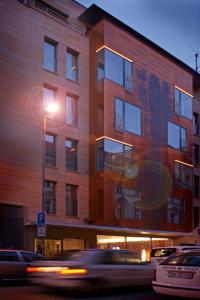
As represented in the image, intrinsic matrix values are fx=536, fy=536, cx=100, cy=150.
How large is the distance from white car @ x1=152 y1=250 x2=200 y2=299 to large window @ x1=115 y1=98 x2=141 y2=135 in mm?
23156

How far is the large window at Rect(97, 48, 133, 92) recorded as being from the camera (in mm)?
36000

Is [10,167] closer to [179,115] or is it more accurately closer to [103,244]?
[103,244]

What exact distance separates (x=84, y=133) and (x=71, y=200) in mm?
4623

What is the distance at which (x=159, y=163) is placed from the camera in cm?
4056

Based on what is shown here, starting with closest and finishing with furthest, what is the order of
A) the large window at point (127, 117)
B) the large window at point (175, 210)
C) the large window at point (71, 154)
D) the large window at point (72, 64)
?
1. the large window at point (71, 154)
2. the large window at point (72, 64)
3. the large window at point (127, 117)
4. the large window at point (175, 210)

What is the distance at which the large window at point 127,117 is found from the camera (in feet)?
120

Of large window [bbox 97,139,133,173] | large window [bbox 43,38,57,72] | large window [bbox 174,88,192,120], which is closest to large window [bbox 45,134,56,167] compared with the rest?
large window [bbox 97,139,133,173]

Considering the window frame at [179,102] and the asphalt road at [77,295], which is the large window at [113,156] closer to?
the window frame at [179,102]

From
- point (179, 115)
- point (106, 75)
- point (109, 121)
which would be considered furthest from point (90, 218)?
point (179, 115)

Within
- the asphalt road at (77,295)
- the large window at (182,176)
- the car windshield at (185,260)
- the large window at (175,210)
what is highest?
the large window at (182,176)

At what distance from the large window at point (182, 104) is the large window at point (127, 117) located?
20.7 feet

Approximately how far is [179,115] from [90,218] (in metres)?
13.6

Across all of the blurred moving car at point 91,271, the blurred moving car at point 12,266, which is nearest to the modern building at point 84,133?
the blurred moving car at point 12,266

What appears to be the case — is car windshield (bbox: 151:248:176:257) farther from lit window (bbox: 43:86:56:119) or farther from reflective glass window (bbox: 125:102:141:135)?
reflective glass window (bbox: 125:102:141:135)
